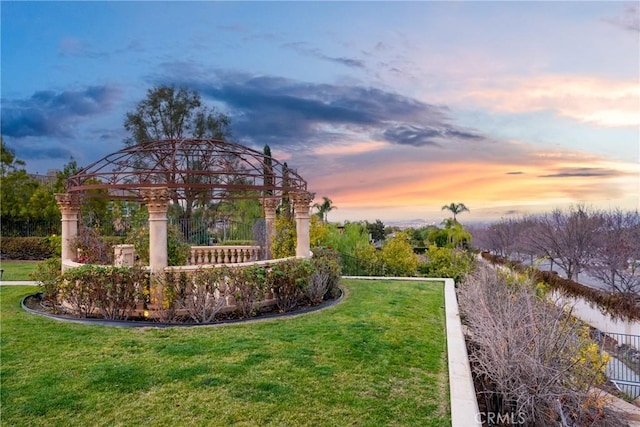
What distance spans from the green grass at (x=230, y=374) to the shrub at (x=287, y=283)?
794 mm

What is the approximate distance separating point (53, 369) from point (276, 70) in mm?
8543

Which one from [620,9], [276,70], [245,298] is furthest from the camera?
[276,70]

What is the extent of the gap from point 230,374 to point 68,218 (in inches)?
256

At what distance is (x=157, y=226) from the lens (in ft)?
21.8

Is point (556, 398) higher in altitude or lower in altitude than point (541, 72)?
lower

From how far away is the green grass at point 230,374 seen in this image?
10.7 feet

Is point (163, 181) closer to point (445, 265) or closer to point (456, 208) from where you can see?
point (445, 265)

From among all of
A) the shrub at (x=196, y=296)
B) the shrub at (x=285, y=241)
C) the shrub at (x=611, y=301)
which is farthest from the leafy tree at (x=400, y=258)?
the shrub at (x=196, y=296)

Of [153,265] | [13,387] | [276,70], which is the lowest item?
[13,387]

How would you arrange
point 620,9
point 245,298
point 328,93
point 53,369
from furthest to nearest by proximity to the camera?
point 328,93, point 620,9, point 245,298, point 53,369

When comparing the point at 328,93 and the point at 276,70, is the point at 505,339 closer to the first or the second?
the point at 276,70

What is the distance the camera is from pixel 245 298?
6.52 metres

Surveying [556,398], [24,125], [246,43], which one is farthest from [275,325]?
[24,125]

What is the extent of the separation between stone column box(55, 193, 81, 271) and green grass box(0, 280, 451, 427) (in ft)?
7.61
